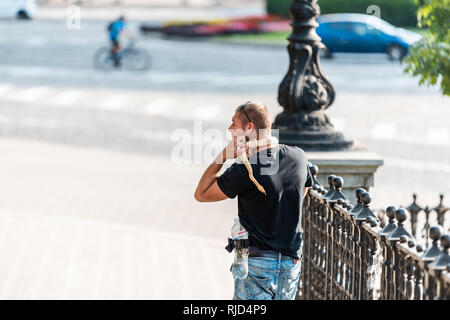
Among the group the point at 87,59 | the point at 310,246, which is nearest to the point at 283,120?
the point at 310,246

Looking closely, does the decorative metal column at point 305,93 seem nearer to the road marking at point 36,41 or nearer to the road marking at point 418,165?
the road marking at point 418,165

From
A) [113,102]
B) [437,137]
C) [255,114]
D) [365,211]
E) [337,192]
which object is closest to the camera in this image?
[255,114]

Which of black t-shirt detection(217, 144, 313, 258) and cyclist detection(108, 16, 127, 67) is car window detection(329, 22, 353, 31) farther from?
black t-shirt detection(217, 144, 313, 258)

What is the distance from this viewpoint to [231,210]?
40.1ft

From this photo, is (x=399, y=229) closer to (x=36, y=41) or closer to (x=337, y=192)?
(x=337, y=192)

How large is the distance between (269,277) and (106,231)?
5.61m

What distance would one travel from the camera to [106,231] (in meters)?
10.7

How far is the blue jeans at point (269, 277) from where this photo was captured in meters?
5.36

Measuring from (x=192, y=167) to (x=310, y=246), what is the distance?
26.8 ft

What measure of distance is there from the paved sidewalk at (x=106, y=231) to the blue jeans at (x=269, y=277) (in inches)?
118

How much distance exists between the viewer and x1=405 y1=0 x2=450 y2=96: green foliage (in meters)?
8.30

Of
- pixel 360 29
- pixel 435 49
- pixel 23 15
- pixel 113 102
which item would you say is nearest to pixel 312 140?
pixel 435 49

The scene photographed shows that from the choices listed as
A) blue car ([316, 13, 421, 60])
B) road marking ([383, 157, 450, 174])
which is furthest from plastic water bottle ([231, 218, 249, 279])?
blue car ([316, 13, 421, 60])
